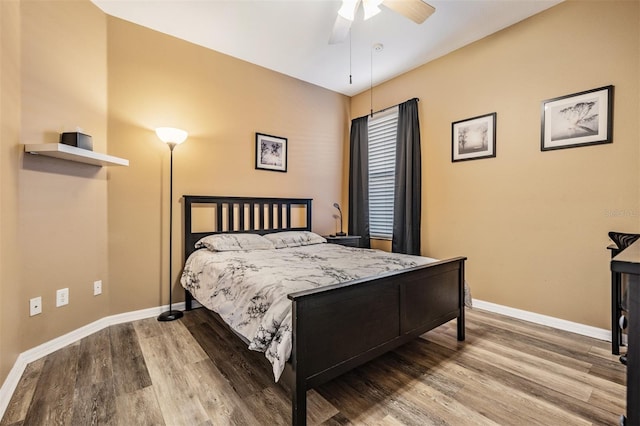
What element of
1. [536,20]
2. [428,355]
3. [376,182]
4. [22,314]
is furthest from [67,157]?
[536,20]

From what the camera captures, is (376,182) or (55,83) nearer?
(55,83)

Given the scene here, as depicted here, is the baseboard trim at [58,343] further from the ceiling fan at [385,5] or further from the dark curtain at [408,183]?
the ceiling fan at [385,5]

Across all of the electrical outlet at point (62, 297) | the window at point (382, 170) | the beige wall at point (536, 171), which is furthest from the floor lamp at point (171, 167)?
the beige wall at point (536, 171)

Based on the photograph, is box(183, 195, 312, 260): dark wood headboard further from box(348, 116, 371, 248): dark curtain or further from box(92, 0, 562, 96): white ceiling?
box(92, 0, 562, 96): white ceiling

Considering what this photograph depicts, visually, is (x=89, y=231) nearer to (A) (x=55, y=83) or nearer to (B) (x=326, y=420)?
(A) (x=55, y=83)

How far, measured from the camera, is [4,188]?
170 centimetres

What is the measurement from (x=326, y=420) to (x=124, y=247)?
95.6 inches

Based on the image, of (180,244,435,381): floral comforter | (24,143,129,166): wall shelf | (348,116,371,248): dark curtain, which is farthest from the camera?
(348,116,371,248): dark curtain

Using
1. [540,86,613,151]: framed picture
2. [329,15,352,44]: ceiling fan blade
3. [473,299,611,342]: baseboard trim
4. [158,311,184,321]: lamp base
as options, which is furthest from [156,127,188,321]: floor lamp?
[540,86,613,151]: framed picture

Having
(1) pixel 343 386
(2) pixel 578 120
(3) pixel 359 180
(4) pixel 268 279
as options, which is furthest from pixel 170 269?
(2) pixel 578 120

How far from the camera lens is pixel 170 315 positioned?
2832 mm

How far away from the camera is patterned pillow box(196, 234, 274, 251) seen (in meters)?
2.83

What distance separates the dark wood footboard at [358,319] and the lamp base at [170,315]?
1936 mm

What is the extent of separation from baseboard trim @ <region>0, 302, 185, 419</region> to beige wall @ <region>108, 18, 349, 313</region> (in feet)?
0.25
